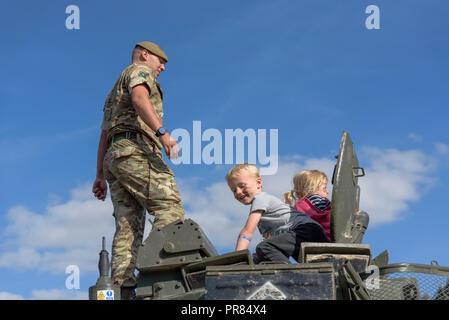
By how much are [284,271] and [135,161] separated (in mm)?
2581

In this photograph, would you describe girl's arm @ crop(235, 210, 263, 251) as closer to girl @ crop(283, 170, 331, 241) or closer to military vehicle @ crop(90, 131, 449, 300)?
military vehicle @ crop(90, 131, 449, 300)

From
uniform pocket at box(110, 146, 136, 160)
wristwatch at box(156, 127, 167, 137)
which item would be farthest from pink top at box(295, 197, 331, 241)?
uniform pocket at box(110, 146, 136, 160)

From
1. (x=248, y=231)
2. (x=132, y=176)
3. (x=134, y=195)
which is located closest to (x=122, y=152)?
(x=132, y=176)

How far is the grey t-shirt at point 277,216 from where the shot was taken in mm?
5758

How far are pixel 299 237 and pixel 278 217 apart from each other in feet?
0.92

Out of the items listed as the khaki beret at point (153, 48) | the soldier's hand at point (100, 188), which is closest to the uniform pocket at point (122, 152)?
the soldier's hand at point (100, 188)

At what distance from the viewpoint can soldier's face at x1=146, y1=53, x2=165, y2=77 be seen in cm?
664

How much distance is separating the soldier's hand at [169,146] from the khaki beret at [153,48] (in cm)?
134

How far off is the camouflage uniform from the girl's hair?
1.58 metres

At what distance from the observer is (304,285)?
3793 mm

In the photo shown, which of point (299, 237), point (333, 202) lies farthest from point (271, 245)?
point (333, 202)

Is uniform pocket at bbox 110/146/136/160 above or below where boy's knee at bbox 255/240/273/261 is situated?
above

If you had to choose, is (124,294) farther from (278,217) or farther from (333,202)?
(333,202)

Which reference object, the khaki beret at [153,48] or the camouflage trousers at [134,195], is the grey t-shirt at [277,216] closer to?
the camouflage trousers at [134,195]
